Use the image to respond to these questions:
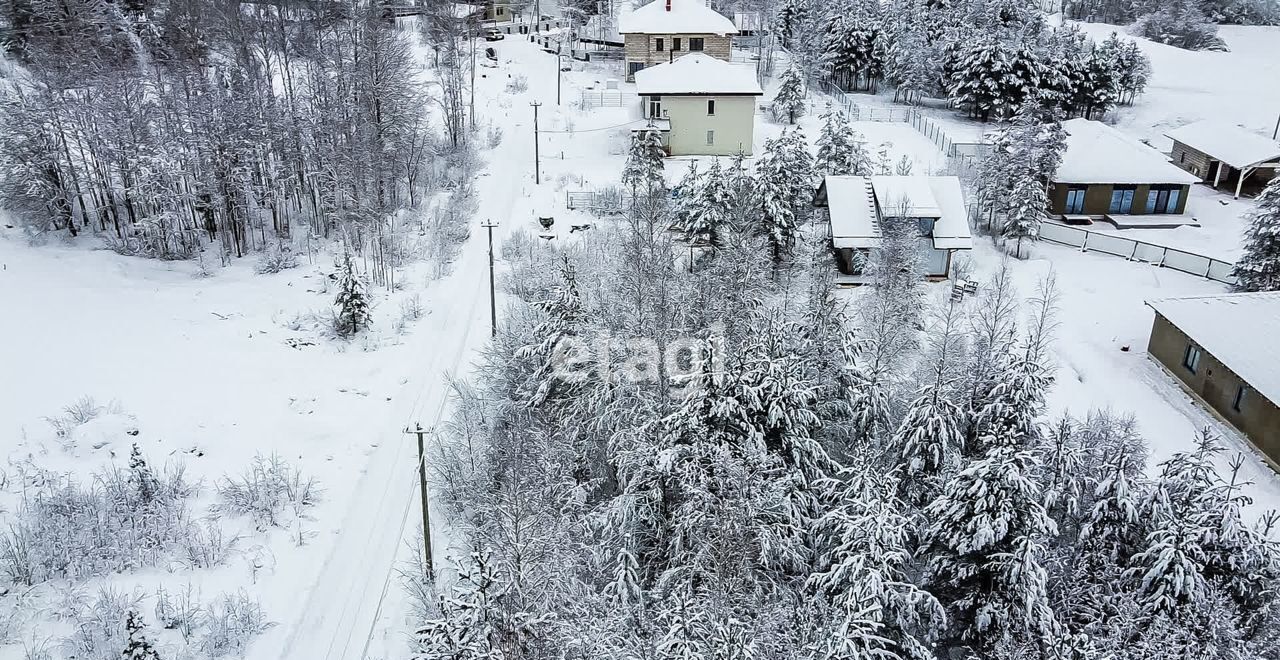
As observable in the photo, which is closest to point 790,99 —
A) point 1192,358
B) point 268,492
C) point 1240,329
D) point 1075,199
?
point 1075,199

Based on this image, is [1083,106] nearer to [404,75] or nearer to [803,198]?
[803,198]

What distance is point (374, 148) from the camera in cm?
3619

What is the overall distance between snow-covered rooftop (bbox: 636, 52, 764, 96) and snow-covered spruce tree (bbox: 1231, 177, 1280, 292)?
918 inches

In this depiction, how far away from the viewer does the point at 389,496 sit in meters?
20.7

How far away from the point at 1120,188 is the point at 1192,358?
694 inches

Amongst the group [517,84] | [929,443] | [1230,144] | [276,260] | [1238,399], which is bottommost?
[1238,399]

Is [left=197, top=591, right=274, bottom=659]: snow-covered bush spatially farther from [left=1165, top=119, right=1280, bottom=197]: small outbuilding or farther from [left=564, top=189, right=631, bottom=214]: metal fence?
[left=1165, top=119, right=1280, bottom=197]: small outbuilding

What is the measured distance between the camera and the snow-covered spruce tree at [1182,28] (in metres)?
77.2

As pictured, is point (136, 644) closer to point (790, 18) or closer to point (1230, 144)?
point (1230, 144)

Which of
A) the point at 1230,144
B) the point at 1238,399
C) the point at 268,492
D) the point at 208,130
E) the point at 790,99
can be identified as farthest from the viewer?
the point at 790,99

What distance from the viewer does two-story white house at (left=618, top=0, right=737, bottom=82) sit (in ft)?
194

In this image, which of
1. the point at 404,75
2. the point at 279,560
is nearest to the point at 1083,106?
the point at 404,75

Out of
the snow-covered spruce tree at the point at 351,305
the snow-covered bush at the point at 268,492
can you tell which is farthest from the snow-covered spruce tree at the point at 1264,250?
the snow-covered bush at the point at 268,492

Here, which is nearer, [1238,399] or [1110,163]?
[1238,399]
